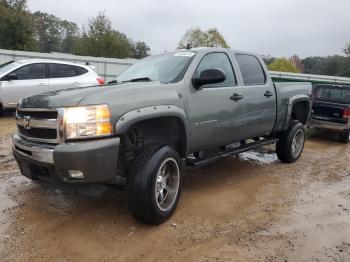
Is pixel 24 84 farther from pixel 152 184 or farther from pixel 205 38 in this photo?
pixel 205 38

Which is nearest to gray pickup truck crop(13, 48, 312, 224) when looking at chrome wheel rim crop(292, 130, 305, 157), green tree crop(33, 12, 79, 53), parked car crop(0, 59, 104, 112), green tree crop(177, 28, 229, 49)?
chrome wheel rim crop(292, 130, 305, 157)

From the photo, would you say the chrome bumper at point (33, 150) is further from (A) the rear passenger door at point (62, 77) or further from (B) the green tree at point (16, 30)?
(B) the green tree at point (16, 30)

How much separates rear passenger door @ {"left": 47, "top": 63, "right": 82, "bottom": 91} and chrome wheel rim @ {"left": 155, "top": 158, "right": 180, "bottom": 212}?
23.3ft

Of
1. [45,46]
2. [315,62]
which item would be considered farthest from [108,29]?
[315,62]

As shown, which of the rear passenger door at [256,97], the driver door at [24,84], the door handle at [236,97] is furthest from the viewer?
the driver door at [24,84]

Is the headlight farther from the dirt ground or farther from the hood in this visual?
the dirt ground

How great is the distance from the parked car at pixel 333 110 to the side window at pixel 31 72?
292 inches

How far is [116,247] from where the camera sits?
3635 millimetres

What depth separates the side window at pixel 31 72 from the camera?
402 inches

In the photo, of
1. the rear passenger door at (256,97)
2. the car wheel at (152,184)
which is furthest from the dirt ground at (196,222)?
the rear passenger door at (256,97)

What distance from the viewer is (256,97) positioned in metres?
5.66

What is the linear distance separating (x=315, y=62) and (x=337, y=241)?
302 ft

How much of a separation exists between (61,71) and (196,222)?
792cm

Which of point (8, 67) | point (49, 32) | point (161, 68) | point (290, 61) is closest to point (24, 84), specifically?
point (8, 67)
